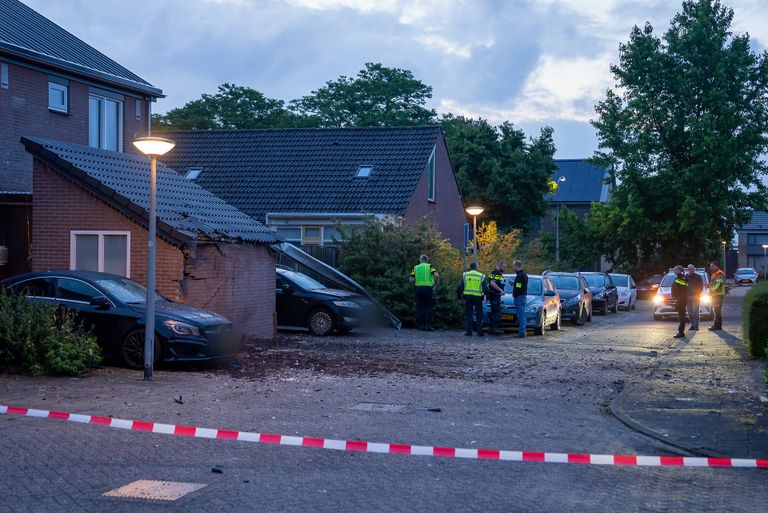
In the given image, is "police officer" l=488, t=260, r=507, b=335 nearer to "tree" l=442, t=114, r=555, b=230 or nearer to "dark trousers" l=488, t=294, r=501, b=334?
"dark trousers" l=488, t=294, r=501, b=334

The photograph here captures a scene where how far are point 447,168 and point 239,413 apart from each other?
29.5m

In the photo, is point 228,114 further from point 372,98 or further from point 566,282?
point 566,282

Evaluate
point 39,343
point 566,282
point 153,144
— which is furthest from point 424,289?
point 39,343

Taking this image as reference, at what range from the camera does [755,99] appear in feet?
171

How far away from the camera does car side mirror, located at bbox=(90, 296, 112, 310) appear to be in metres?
14.6

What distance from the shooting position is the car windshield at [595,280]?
3653 centimetres

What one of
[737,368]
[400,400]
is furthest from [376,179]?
[400,400]

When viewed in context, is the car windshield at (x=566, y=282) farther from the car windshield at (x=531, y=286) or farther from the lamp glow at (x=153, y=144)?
the lamp glow at (x=153, y=144)

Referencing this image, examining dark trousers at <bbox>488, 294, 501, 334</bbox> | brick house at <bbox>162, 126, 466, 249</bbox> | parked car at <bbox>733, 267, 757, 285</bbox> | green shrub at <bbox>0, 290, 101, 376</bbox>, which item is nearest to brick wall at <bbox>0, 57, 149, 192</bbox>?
brick house at <bbox>162, 126, 466, 249</bbox>

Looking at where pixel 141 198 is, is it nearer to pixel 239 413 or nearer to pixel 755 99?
pixel 239 413

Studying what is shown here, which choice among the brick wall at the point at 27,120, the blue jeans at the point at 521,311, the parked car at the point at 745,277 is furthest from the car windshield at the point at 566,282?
the parked car at the point at 745,277

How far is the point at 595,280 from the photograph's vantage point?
121 feet

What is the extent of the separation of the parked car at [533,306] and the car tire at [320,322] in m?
4.53

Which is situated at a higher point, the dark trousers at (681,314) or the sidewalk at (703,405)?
the dark trousers at (681,314)
